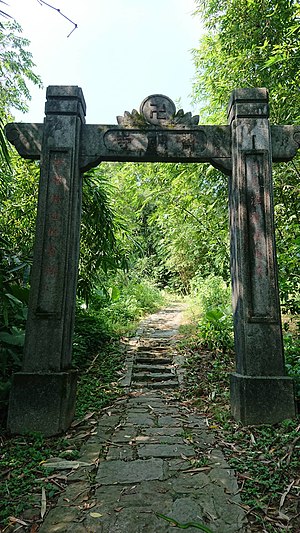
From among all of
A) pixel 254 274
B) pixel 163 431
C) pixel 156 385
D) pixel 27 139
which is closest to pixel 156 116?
pixel 27 139

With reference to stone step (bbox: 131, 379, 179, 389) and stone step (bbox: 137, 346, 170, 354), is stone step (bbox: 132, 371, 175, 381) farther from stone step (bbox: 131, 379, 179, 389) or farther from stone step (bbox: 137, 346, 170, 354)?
stone step (bbox: 137, 346, 170, 354)

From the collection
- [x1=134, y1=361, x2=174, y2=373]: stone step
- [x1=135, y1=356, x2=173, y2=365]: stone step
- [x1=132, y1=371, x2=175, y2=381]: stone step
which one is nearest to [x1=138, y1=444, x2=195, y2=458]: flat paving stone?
[x1=132, y1=371, x2=175, y2=381]: stone step

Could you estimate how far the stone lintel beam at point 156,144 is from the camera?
3783 mm

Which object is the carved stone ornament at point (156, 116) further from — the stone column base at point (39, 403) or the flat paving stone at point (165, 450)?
the flat paving stone at point (165, 450)

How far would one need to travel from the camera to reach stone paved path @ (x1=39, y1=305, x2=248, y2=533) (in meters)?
1.96

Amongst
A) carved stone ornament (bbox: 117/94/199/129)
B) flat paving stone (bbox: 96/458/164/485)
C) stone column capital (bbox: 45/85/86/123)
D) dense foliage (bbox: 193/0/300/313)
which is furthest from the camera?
dense foliage (bbox: 193/0/300/313)

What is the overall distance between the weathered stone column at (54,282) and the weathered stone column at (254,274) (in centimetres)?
172

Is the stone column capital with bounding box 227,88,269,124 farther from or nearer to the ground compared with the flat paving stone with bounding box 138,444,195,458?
farther from the ground

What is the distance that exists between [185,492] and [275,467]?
74cm

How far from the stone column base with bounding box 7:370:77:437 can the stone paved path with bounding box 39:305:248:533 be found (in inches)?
15.2

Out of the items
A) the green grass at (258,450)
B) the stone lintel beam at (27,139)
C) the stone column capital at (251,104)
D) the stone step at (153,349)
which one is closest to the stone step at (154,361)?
the stone step at (153,349)

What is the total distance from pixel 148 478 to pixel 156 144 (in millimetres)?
3171

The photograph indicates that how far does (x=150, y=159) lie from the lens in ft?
12.7

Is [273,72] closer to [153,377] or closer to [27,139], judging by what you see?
[27,139]
